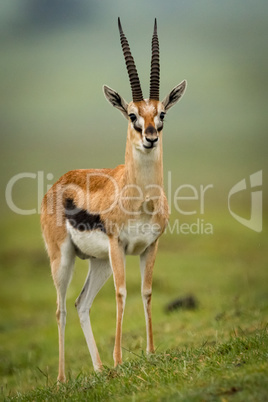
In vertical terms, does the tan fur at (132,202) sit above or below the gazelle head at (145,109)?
below

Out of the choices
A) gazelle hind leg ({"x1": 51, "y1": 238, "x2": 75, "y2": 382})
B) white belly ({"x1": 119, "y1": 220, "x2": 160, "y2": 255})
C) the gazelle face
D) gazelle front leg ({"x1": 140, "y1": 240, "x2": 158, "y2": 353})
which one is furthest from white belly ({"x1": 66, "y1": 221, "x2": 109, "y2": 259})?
the gazelle face

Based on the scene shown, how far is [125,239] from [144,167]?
0.89 metres

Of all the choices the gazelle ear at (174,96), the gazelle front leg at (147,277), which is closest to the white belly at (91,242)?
the gazelle front leg at (147,277)

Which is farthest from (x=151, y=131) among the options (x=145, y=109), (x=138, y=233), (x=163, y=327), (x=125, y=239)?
(x=163, y=327)

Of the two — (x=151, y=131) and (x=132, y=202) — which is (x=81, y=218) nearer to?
(x=132, y=202)

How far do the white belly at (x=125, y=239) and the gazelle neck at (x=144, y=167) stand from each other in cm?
50

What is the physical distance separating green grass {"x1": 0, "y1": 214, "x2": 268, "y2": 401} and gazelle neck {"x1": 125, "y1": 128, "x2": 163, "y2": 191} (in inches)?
78.9

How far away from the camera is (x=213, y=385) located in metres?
5.34

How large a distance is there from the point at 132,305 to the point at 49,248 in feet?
21.9

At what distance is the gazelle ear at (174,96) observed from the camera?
835cm

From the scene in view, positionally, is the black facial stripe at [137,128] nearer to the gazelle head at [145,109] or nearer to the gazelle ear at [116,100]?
the gazelle head at [145,109]

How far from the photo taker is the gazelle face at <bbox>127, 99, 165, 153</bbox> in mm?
7535

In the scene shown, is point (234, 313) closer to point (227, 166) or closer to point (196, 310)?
point (196, 310)

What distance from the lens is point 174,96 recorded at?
8.48m
